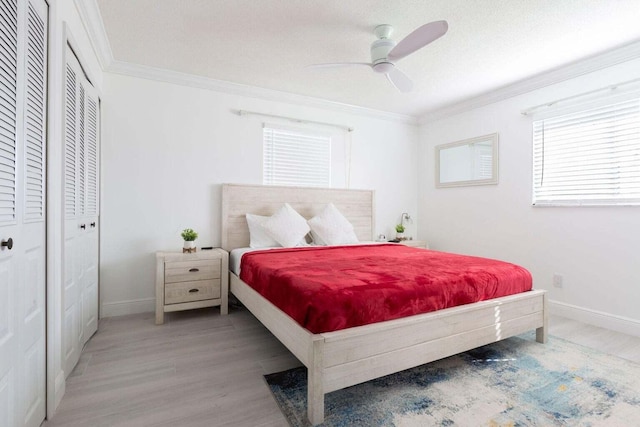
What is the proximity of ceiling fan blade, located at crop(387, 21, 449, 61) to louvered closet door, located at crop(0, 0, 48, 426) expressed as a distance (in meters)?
2.07

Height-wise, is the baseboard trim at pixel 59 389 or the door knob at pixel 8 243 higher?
the door knob at pixel 8 243

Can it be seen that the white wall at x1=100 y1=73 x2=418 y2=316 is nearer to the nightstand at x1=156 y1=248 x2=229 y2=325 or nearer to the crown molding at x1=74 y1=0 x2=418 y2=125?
the crown molding at x1=74 y1=0 x2=418 y2=125

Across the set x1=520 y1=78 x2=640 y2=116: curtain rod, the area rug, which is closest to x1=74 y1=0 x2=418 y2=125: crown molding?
x1=520 y1=78 x2=640 y2=116: curtain rod

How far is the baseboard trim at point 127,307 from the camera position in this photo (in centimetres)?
311

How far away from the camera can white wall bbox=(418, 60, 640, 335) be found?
2.84 metres

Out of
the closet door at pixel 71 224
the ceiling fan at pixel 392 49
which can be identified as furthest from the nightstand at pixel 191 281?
the ceiling fan at pixel 392 49

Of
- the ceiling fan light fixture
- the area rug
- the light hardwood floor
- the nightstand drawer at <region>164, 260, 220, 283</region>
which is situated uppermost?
the ceiling fan light fixture

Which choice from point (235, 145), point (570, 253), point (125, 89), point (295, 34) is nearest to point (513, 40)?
point (295, 34)

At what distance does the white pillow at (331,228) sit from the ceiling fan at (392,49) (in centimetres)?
171

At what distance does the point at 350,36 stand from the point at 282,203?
2.02m

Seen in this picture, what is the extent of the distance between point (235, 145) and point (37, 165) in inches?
91.4

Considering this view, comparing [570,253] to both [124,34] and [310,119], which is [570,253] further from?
[124,34]

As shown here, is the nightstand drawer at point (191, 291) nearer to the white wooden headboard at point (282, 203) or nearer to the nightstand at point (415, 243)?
the white wooden headboard at point (282, 203)

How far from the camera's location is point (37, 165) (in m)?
1.52
